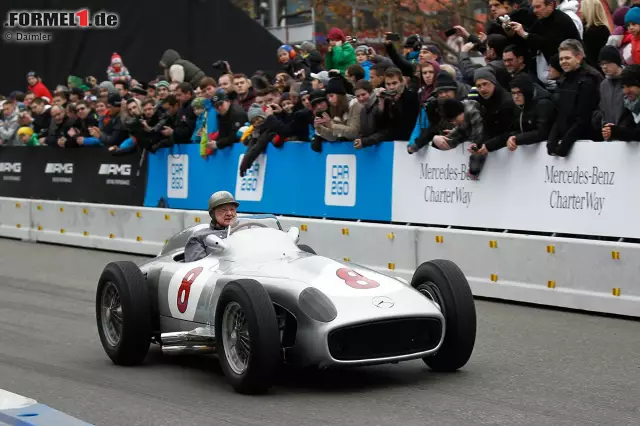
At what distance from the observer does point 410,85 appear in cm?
1558

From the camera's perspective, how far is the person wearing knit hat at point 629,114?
39.1 ft

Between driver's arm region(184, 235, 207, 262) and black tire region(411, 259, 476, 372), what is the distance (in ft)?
→ 6.20

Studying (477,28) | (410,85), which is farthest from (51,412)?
(477,28)

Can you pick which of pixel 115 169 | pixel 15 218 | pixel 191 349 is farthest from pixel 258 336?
pixel 15 218

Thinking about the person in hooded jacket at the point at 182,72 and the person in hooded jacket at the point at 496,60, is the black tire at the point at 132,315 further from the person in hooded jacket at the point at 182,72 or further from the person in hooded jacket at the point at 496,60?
the person in hooded jacket at the point at 182,72

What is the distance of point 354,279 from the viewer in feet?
28.2

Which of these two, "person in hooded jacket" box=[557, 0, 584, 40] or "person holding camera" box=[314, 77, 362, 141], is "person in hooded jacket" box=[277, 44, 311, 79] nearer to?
"person holding camera" box=[314, 77, 362, 141]

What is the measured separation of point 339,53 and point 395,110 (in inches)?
152

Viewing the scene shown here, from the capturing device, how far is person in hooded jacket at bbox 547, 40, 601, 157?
41.0 feet

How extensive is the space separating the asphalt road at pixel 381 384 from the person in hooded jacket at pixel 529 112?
1.94m

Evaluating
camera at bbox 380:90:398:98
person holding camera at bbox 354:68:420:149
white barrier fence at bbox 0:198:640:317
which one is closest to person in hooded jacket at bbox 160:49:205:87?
white barrier fence at bbox 0:198:640:317

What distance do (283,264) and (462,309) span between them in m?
1.34

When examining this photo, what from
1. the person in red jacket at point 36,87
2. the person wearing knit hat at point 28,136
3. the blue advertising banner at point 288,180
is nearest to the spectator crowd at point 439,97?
the blue advertising banner at point 288,180

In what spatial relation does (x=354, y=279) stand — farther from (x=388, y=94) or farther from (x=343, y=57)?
(x=343, y=57)
